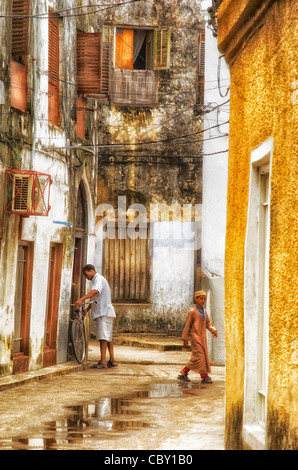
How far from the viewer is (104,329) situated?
15.3 metres

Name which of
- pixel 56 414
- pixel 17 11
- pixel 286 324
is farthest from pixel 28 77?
pixel 286 324

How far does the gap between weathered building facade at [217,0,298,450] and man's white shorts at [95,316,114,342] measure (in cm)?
754

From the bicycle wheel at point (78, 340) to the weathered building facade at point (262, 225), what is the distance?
7.74m

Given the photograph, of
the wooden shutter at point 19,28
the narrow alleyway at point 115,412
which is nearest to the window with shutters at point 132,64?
the wooden shutter at point 19,28

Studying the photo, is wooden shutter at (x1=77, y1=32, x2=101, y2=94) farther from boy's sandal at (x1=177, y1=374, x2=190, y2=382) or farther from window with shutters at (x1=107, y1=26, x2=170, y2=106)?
window with shutters at (x1=107, y1=26, x2=170, y2=106)

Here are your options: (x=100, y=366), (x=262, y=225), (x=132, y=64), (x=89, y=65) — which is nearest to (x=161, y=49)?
(x=132, y=64)

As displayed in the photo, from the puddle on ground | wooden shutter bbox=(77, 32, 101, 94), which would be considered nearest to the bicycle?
the puddle on ground

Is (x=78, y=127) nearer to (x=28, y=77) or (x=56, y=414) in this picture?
(x=28, y=77)

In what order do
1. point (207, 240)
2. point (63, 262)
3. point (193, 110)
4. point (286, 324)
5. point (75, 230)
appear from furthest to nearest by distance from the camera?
point (193, 110) < point (207, 240) < point (75, 230) < point (63, 262) < point (286, 324)

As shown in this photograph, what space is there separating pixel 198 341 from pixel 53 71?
214 inches

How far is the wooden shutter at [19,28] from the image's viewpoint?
14055mm

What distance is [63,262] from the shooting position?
16.0 metres
